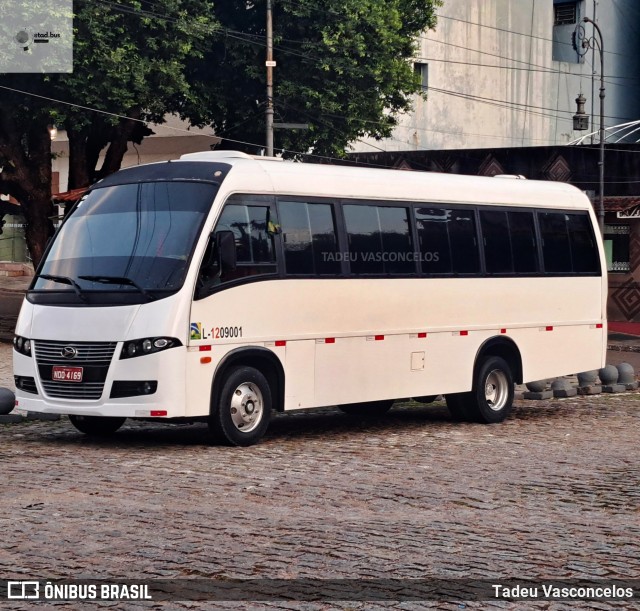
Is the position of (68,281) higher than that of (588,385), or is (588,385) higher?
(68,281)

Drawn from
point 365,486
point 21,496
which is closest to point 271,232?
point 365,486

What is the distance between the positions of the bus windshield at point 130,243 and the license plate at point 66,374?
676 millimetres

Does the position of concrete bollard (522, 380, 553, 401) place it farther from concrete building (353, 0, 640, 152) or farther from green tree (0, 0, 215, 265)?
concrete building (353, 0, 640, 152)

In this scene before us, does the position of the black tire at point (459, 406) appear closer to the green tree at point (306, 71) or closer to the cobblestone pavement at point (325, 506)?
the cobblestone pavement at point (325, 506)

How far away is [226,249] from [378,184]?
292 centimetres

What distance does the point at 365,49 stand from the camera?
37.3 m

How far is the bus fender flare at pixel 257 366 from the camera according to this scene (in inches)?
549

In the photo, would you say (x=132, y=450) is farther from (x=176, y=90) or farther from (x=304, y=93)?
(x=304, y=93)

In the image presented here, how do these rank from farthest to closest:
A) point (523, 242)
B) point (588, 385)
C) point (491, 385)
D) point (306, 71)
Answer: point (306, 71) → point (588, 385) → point (523, 242) → point (491, 385)

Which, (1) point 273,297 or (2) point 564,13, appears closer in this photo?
(1) point 273,297

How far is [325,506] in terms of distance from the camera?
10430 mm

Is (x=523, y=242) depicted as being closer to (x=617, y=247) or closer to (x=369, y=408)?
(x=369, y=408)

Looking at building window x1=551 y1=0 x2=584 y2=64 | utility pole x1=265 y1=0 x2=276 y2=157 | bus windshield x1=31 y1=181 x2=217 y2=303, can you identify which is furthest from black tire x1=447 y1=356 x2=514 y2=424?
building window x1=551 y1=0 x2=584 y2=64
